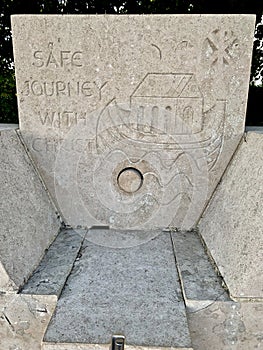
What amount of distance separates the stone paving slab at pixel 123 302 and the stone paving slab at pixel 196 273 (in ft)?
0.17

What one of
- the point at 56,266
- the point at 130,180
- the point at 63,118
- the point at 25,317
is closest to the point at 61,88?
the point at 63,118

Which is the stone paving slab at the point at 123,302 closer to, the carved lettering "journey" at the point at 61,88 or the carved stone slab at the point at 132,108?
the carved stone slab at the point at 132,108

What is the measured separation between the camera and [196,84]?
214cm

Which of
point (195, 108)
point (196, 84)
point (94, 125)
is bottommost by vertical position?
point (94, 125)

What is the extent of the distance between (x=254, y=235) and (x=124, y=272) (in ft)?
2.41

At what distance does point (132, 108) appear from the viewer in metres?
2.21

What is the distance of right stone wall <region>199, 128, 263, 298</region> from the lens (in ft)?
4.93

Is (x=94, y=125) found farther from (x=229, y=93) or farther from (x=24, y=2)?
(x=24, y=2)

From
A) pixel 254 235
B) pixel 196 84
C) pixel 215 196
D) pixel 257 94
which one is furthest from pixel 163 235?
pixel 257 94

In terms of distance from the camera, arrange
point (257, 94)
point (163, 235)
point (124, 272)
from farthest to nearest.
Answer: point (257, 94) < point (163, 235) < point (124, 272)

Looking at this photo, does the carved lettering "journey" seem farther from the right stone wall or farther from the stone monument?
the right stone wall

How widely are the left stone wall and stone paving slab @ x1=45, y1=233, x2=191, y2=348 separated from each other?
0.27 metres

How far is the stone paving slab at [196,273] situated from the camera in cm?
152

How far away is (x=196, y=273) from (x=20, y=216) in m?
1.07
